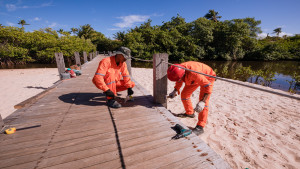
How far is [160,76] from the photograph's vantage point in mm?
2744

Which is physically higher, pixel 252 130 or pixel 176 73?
pixel 176 73

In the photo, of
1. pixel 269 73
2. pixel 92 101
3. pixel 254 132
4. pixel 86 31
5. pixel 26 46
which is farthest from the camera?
pixel 86 31

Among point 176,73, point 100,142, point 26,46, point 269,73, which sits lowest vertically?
point 269,73

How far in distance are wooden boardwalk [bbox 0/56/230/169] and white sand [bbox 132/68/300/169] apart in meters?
1.32

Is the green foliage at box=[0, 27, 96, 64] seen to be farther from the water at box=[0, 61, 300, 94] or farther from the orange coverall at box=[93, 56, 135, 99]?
the orange coverall at box=[93, 56, 135, 99]

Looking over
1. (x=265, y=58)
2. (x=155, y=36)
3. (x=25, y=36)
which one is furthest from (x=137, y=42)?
(x=265, y=58)

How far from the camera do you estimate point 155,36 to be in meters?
26.8

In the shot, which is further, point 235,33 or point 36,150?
point 235,33

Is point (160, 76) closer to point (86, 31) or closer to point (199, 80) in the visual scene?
point (199, 80)

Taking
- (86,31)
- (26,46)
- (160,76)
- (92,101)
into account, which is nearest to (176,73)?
(160,76)

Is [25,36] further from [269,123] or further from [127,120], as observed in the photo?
[269,123]

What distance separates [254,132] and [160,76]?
2.84 meters

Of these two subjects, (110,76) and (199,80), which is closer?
(199,80)

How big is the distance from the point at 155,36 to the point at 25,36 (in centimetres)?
2102
